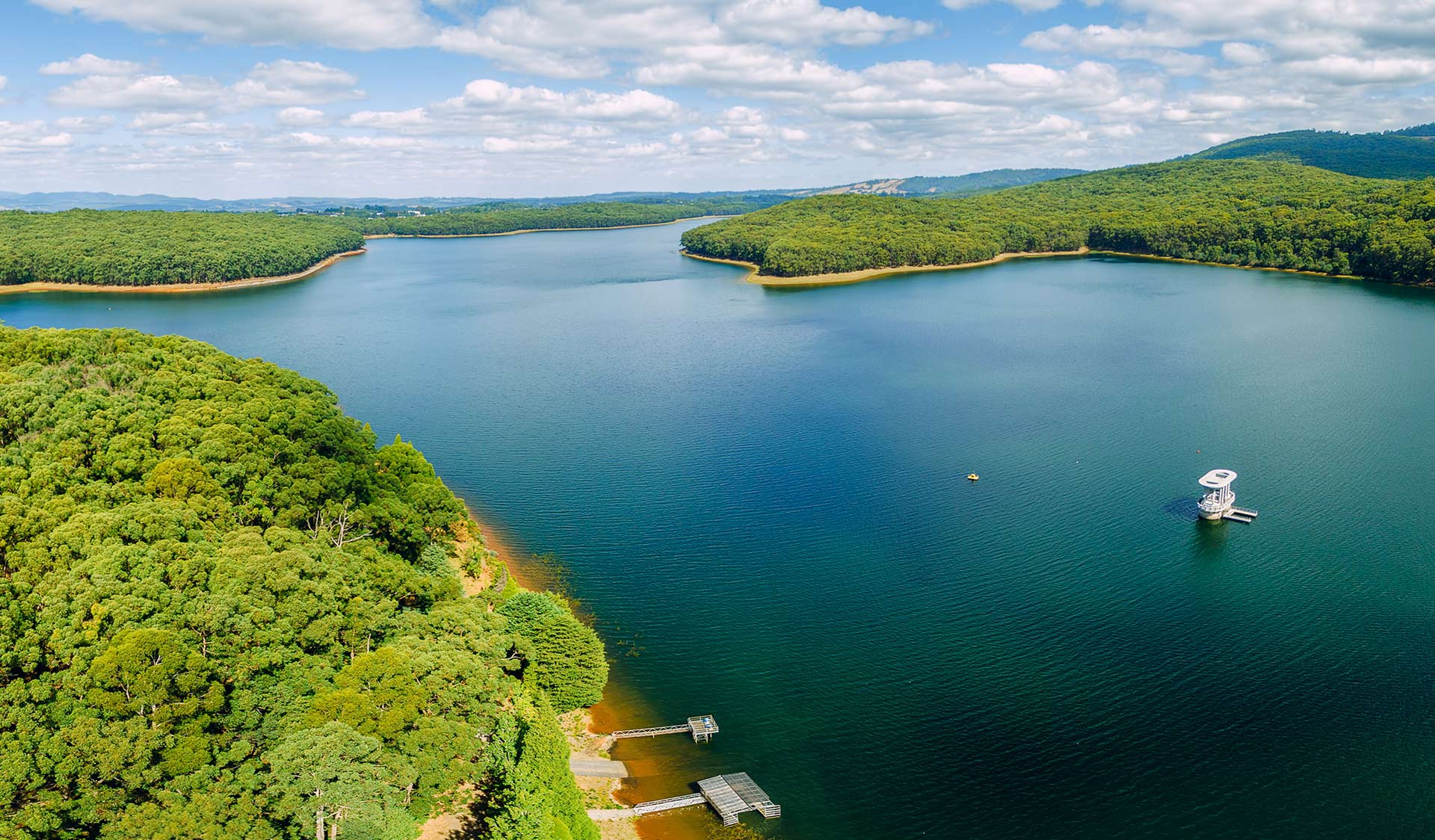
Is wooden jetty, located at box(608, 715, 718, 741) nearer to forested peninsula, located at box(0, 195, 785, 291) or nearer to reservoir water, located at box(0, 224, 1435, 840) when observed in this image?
reservoir water, located at box(0, 224, 1435, 840)

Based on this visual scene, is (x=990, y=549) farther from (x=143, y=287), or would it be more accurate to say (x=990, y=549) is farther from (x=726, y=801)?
(x=143, y=287)

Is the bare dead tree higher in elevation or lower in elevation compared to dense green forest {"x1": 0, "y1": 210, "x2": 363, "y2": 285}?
lower

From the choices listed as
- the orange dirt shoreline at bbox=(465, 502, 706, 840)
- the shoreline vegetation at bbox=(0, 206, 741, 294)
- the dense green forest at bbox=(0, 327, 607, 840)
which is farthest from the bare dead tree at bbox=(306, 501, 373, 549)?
the shoreline vegetation at bbox=(0, 206, 741, 294)

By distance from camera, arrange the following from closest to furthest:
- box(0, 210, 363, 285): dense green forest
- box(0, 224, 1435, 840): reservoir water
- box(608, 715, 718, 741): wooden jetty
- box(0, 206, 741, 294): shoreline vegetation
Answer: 1. box(0, 224, 1435, 840): reservoir water
2. box(608, 715, 718, 741): wooden jetty
3. box(0, 206, 741, 294): shoreline vegetation
4. box(0, 210, 363, 285): dense green forest

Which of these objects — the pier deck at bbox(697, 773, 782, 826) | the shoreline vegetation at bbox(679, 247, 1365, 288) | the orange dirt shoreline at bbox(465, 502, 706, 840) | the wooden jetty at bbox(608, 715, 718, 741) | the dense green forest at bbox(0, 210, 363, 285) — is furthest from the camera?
the shoreline vegetation at bbox(679, 247, 1365, 288)

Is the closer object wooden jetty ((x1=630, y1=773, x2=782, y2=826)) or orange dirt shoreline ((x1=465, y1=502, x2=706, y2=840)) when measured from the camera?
orange dirt shoreline ((x1=465, y1=502, x2=706, y2=840))

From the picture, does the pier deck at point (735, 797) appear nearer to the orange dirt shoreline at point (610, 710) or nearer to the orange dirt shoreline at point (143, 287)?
the orange dirt shoreline at point (610, 710)

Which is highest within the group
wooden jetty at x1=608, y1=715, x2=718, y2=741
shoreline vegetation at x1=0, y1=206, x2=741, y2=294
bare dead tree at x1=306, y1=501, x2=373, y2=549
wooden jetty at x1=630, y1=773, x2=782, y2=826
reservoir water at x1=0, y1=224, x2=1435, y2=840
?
shoreline vegetation at x1=0, y1=206, x2=741, y2=294
